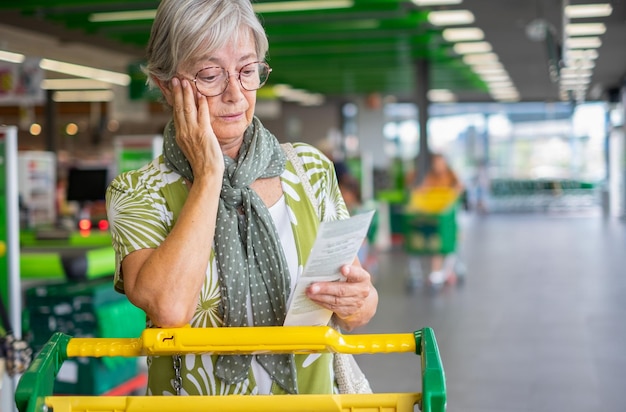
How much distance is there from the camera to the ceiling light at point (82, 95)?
71.7 ft

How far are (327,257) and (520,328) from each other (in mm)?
6591

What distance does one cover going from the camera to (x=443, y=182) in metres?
11.3

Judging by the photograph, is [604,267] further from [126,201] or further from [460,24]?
[126,201]

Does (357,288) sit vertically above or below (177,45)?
below

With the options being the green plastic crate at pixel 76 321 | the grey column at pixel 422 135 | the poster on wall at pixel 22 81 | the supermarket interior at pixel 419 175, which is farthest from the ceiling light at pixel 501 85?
the green plastic crate at pixel 76 321

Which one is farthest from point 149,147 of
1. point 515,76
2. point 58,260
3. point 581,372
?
point 515,76

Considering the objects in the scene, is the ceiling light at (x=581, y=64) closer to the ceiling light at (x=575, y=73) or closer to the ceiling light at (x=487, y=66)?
the ceiling light at (x=575, y=73)

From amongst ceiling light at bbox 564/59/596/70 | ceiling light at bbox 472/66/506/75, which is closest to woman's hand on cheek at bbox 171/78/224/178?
ceiling light at bbox 564/59/596/70

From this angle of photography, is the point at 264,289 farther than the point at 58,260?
No

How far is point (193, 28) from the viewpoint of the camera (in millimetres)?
1596

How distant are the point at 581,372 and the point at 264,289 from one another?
498cm

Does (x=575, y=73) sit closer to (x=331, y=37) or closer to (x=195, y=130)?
(x=331, y=37)

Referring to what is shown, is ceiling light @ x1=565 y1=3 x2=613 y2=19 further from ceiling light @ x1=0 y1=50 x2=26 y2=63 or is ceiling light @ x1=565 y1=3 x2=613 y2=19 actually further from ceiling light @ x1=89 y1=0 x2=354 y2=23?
ceiling light @ x1=0 y1=50 x2=26 y2=63

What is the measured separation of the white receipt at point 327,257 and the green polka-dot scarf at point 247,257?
7 cm
